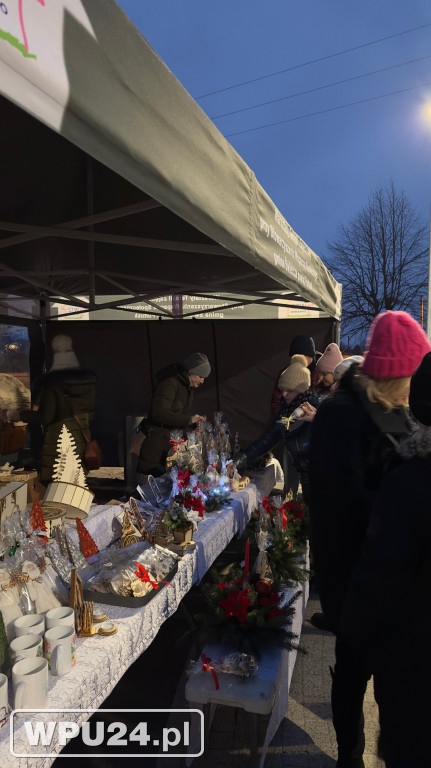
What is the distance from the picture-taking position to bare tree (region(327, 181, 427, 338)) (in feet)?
82.7

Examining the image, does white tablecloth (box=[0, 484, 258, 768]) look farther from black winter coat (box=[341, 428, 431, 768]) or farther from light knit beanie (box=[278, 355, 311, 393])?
light knit beanie (box=[278, 355, 311, 393])

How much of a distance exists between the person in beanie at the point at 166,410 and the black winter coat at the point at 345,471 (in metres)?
2.65

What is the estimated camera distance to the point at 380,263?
27.0 m

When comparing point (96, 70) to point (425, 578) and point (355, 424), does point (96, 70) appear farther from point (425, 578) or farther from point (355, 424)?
point (425, 578)

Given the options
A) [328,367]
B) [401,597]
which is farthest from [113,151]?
[328,367]

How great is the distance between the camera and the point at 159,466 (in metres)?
4.48

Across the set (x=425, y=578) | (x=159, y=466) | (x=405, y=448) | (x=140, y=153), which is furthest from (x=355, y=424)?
(x=159, y=466)

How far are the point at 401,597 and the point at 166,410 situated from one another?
3.24 m

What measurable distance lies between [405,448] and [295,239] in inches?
86.2

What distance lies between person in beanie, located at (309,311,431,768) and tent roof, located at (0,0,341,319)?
2.34 feet

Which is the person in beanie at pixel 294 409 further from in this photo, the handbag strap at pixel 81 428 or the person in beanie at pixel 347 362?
the handbag strap at pixel 81 428

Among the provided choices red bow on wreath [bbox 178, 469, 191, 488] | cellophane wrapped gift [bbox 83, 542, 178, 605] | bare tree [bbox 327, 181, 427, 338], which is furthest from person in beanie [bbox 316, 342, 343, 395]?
bare tree [bbox 327, 181, 427, 338]

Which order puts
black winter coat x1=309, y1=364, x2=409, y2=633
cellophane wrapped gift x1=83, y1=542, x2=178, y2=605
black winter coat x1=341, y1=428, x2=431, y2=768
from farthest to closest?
cellophane wrapped gift x1=83, y1=542, x2=178, y2=605 → black winter coat x1=309, y1=364, x2=409, y2=633 → black winter coat x1=341, y1=428, x2=431, y2=768

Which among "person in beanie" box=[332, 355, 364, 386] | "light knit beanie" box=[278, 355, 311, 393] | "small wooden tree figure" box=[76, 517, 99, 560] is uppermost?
"person in beanie" box=[332, 355, 364, 386]
